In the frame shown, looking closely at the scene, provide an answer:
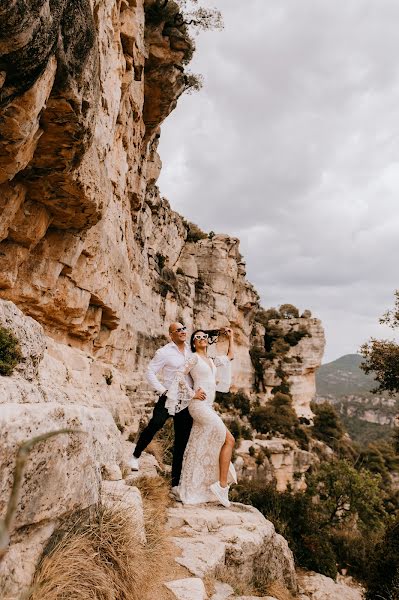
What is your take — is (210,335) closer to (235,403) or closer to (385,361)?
(385,361)

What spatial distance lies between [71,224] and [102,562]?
7290 millimetres

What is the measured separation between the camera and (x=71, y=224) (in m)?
8.67

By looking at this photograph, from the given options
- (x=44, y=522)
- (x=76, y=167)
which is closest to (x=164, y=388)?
(x=44, y=522)

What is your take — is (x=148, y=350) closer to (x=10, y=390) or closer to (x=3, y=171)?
(x=3, y=171)

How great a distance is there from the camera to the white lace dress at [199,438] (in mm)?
5297

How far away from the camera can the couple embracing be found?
5289 mm

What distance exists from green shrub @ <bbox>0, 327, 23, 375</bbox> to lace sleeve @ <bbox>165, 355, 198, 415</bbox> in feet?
7.02

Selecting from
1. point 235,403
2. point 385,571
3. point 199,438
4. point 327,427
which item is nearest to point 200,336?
point 199,438

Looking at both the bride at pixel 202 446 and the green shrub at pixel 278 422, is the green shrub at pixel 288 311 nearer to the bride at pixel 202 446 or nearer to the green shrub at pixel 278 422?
the green shrub at pixel 278 422

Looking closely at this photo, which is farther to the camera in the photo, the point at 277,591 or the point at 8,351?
the point at 277,591

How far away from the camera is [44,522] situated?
7.86 feet

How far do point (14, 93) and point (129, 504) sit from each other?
4905 millimetres

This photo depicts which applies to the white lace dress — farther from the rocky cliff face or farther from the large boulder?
the rocky cliff face

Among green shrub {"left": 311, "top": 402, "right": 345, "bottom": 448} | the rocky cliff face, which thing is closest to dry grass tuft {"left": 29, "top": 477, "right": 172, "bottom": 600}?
the rocky cliff face
